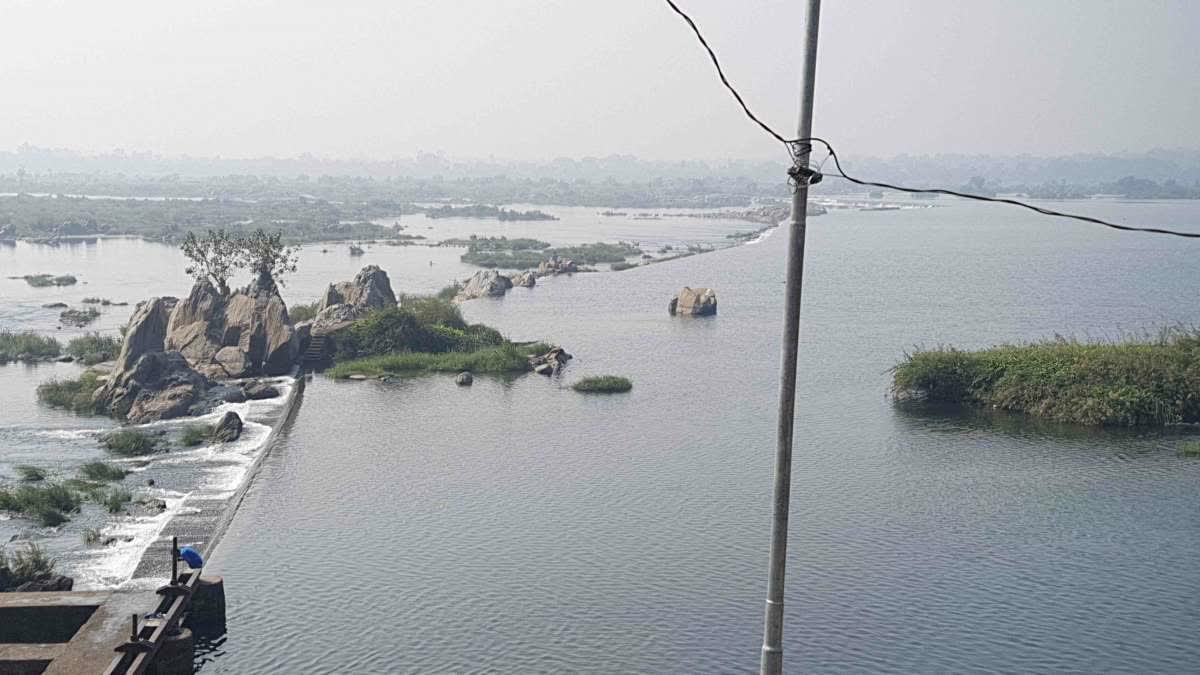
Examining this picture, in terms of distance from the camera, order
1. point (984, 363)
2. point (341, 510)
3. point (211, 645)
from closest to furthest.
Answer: point (211, 645) < point (341, 510) < point (984, 363)

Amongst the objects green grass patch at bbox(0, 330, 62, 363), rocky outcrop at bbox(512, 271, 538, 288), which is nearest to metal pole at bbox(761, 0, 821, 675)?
green grass patch at bbox(0, 330, 62, 363)

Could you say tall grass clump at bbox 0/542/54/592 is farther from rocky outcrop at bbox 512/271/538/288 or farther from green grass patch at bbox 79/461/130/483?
rocky outcrop at bbox 512/271/538/288

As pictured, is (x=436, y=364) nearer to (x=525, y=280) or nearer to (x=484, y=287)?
(x=484, y=287)

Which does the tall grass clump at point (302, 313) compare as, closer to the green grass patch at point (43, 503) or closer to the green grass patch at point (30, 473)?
the green grass patch at point (30, 473)

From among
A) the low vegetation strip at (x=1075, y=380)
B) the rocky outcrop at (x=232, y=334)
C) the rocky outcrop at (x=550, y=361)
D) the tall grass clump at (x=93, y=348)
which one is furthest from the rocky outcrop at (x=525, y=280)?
the low vegetation strip at (x=1075, y=380)

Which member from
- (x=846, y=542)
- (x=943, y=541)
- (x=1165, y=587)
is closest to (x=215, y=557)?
(x=846, y=542)

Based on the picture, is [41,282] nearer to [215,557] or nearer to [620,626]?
[215,557]
